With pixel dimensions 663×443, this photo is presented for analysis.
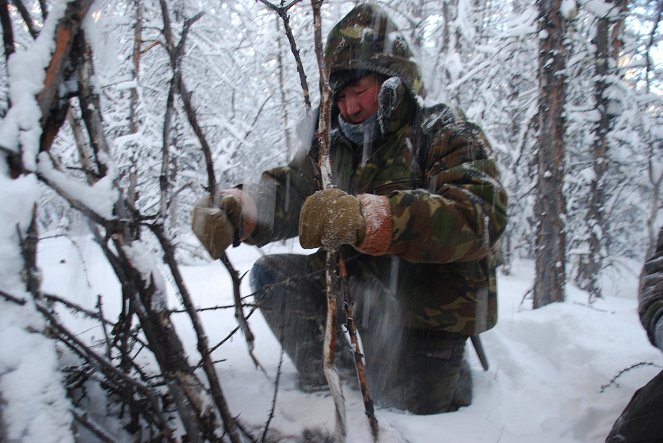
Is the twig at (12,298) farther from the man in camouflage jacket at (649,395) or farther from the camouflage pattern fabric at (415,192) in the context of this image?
the man in camouflage jacket at (649,395)

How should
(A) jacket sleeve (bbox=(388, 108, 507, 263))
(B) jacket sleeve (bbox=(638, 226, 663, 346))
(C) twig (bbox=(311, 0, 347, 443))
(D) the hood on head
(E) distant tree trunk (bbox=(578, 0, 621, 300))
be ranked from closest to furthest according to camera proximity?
1. (C) twig (bbox=(311, 0, 347, 443))
2. (B) jacket sleeve (bbox=(638, 226, 663, 346))
3. (A) jacket sleeve (bbox=(388, 108, 507, 263))
4. (D) the hood on head
5. (E) distant tree trunk (bbox=(578, 0, 621, 300))

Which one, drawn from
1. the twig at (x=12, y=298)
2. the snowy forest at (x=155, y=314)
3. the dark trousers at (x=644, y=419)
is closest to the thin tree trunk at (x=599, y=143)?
the snowy forest at (x=155, y=314)

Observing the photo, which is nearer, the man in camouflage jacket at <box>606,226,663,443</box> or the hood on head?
the man in camouflage jacket at <box>606,226,663,443</box>

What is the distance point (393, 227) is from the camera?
1638 mm

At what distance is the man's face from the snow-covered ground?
1.45m

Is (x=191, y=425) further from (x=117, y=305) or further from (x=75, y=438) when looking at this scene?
(x=117, y=305)

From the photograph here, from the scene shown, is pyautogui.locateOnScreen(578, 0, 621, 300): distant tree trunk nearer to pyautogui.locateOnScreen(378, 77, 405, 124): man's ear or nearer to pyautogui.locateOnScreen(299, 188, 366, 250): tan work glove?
pyautogui.locateOnScreen(378, 77, 405, 124): man's ear

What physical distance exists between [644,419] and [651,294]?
45cm

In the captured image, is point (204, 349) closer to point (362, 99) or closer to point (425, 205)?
point (425, 205)

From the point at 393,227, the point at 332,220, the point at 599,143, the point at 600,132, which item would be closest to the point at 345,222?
the point at 332,220

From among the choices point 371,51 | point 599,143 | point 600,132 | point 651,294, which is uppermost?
point 371,51

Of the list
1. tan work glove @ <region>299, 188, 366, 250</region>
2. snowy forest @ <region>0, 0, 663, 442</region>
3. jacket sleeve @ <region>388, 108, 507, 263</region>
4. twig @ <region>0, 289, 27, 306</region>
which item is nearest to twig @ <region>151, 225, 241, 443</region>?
snowy forest @ <region>0, 0, 663, 442</region>

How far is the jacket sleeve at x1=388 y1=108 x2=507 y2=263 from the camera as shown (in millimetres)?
1664

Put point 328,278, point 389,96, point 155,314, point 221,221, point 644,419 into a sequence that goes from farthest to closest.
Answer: point 389,96, point 221,221, point 328,278, point 644,419, point 155,314
